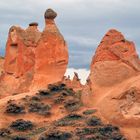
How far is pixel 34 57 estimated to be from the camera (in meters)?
60.3

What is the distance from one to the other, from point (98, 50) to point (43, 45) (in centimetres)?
656

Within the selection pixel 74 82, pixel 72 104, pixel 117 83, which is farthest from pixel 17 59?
pixel 117 83

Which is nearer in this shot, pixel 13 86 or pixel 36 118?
pixel 36 118

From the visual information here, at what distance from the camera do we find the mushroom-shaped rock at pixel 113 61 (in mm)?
47594

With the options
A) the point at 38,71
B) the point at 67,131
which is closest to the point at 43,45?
the point at 38,71

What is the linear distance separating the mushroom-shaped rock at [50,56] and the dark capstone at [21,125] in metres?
7.61

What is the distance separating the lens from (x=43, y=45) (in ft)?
179

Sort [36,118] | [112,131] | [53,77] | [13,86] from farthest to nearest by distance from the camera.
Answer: [13,86], [53,77], [36,118], [112,131]

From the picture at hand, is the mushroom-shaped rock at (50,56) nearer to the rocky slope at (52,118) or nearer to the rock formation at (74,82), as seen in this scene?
the rock formation at (74,82)

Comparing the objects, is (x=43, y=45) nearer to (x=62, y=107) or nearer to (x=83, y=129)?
(x=62, y=107)

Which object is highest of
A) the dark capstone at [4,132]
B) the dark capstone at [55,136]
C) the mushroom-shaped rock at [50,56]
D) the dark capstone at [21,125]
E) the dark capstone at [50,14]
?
the dark capstone at [50,14]

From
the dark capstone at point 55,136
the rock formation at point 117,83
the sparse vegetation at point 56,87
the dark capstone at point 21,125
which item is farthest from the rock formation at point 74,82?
the dark capstone at point 55,136

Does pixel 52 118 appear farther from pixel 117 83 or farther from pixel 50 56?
pixel 50 56

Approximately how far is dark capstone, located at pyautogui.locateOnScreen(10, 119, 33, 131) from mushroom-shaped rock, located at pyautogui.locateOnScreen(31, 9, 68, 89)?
25.0 feet
